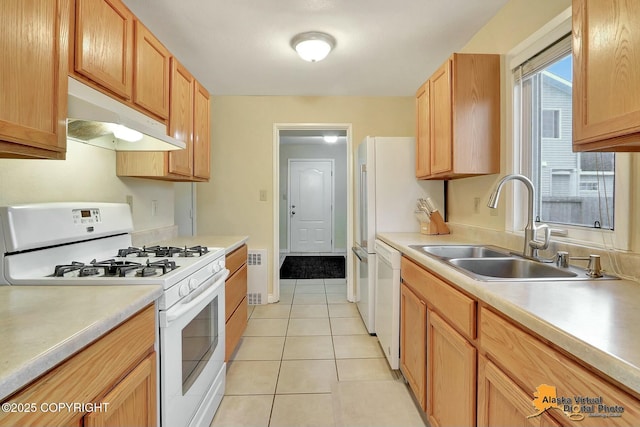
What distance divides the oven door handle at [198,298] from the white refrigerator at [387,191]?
1296 millimetres

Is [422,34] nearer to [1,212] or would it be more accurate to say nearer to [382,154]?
[382,154]

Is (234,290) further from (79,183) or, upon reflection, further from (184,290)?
(79,183)

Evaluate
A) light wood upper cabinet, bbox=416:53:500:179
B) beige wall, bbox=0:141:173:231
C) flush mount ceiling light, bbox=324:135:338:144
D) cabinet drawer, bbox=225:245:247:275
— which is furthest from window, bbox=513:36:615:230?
flush mount ceiling light, bbox=324:135:338:144

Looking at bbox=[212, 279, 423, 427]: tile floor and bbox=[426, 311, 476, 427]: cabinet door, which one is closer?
bbox=[426, 311, 476, 427]: cabinet door

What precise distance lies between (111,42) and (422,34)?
6.38 ft

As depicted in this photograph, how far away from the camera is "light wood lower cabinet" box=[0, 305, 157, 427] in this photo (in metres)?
0.60

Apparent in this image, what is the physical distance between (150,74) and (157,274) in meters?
1.24

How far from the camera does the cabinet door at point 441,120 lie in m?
2.00

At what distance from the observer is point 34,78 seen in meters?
0.91

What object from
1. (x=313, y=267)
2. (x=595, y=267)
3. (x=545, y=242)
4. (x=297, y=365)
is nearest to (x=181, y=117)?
(x=297, y=365)

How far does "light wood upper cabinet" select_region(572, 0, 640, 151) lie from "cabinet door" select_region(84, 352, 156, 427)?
150cm

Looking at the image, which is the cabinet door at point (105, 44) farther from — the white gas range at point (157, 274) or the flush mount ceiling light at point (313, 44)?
the flush mount ceiling light at point (313, 44)

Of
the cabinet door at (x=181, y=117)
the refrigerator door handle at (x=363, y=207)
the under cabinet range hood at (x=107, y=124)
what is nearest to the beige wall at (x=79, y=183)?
the under cabinet range hood at (x=107, y=124)

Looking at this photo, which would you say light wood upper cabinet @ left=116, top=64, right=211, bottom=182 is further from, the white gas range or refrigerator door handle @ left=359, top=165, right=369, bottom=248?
refrigerator door handle @ left=359, top=165, right=369, bottom=248
